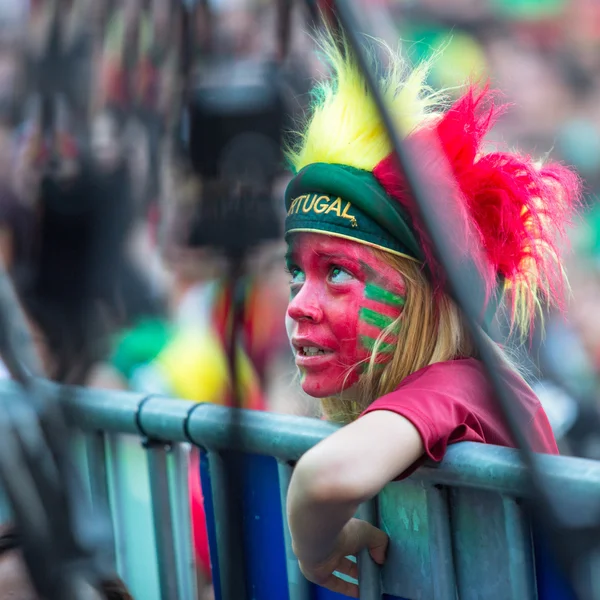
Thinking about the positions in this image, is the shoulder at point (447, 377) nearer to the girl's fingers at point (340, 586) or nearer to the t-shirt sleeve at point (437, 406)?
the t-shirt sleeve at point (437, 406)

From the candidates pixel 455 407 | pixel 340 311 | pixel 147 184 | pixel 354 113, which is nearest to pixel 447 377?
pixel 455 407

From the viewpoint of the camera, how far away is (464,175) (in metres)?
1.24

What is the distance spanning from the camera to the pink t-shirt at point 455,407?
1011 millimetres

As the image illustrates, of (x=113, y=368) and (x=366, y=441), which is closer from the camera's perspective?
(x=366, y=441)

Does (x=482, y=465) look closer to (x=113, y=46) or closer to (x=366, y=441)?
(x=366, y=441)

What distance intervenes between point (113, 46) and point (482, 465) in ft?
2.36

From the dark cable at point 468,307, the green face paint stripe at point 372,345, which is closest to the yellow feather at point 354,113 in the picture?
the green face paint stripe at point 372,345

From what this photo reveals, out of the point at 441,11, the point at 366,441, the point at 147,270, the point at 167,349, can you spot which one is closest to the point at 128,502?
the point at 147,270

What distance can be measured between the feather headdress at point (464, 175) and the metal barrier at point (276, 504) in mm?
310

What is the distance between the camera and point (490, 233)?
1.25m

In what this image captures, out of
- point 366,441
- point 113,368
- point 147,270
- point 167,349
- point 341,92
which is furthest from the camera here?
point 167,349

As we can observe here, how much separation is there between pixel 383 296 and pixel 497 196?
232mm

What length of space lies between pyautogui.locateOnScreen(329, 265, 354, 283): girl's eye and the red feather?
0.40 ft

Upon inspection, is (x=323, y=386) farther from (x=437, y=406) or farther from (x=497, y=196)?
(x=497, y=196)
